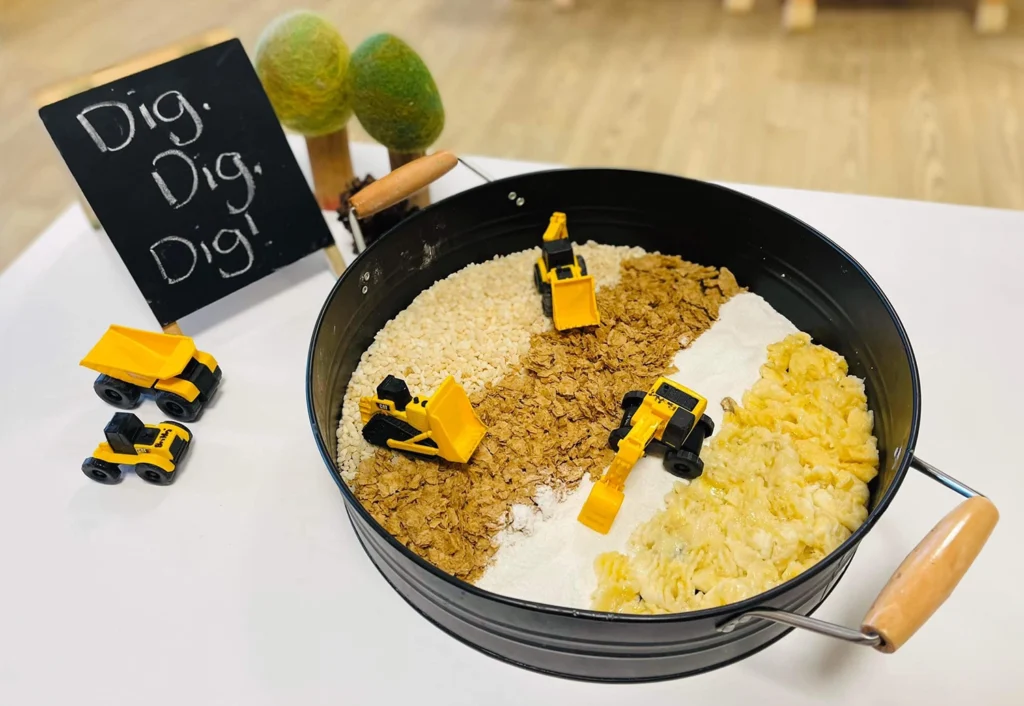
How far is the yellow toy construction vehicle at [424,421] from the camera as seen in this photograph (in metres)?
0.78

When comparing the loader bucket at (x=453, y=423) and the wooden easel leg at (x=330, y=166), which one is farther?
the wooden easel leg at (x=330, y=166)

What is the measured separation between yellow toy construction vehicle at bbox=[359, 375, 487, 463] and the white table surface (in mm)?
93

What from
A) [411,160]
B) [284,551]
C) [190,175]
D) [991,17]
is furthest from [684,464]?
[991,17]

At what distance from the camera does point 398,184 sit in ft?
2.96

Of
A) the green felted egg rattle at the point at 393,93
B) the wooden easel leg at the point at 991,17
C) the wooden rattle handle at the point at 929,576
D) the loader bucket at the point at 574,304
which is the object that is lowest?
the wooden easel leg at the point at 991,17

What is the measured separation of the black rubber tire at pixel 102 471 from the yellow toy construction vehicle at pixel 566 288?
0.53m

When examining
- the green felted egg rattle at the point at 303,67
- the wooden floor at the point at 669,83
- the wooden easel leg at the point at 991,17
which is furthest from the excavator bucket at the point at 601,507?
the wooden easel leg at the point at 991,17

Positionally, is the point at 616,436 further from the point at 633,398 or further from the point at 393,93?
the point at 393,93

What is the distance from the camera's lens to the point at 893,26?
2.11 metres

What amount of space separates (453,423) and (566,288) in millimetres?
250

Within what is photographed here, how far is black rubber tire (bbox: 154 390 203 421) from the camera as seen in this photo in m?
0.88

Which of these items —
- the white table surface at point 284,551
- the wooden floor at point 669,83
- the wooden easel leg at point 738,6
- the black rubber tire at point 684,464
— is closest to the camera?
the white table surface at point 284,551

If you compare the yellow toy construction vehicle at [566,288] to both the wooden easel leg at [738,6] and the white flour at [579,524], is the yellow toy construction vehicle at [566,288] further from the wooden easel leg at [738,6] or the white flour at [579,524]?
the wooden easel leg at [738,6]

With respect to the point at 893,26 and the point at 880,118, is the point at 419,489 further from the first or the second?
the point at 893,26
